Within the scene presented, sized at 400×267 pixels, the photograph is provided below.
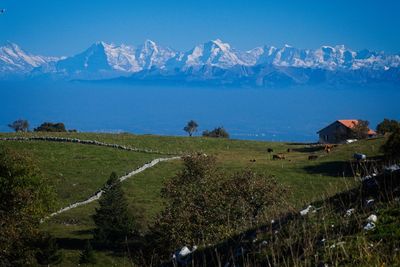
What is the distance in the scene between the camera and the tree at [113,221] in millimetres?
42969

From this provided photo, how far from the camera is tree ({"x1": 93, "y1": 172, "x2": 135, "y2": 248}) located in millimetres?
42969

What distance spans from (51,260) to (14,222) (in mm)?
5841

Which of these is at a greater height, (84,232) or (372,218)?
(372,218)

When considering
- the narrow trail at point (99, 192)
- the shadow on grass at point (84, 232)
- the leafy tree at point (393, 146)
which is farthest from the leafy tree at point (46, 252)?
the leafy tree at point (393, 146)

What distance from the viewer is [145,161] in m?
76.9

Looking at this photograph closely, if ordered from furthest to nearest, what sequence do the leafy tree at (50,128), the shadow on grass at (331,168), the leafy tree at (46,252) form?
the leafy tree at (50,128), the shadow on grass at (331,168), the leafy tree at (46,252)

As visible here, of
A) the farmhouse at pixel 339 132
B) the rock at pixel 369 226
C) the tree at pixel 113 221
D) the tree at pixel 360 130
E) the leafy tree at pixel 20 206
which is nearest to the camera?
the rock at pixel 369 226

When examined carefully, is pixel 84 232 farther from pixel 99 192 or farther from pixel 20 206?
pixel 20 206

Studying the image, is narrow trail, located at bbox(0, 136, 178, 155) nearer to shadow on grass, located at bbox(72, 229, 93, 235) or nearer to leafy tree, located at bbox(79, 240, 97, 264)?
shadow on grass, located at bbox(72, 229, 93, 235)

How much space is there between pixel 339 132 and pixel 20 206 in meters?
87.6

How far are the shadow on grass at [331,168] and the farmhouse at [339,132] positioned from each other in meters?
35.0

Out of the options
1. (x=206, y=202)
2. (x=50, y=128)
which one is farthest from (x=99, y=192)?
(x=50, y=128)

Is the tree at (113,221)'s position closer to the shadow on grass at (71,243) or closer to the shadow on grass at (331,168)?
the shadow on grass at (71,243)

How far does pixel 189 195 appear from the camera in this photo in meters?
33.3
